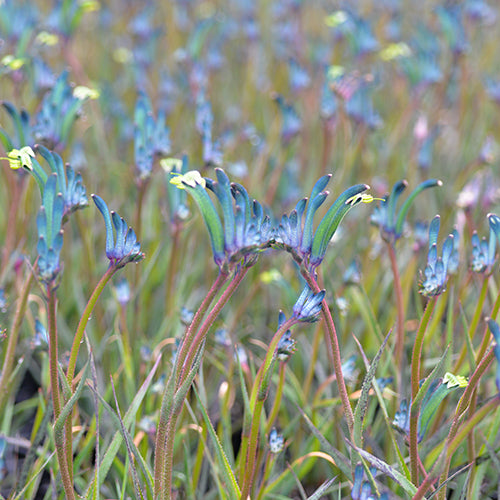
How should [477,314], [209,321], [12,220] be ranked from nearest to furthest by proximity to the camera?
1. [209,321]
2. [477,314]
3. [12,220]

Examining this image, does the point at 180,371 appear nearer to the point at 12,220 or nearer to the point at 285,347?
the point at 285,347

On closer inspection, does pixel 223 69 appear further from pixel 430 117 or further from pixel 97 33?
pixel 430 117

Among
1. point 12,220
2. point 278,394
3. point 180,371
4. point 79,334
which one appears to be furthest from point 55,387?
point 12,220

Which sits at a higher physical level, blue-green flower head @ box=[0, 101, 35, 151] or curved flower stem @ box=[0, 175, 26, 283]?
blue-green flower head @ box=[0, 101, 35, 151]

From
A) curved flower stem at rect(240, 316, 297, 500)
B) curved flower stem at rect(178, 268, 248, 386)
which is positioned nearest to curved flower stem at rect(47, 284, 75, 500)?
curved flower stem at rect(178, 268, 248, 386)

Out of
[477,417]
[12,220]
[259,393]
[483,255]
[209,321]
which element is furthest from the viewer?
[12,220]

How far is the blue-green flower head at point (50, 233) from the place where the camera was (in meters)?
1.08

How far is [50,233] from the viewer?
3.67 ft

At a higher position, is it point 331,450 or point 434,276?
point 434,276

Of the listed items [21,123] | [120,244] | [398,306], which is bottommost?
[398,306]

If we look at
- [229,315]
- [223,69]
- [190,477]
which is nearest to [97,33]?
[223,69]

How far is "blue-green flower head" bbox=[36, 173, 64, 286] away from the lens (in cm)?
108

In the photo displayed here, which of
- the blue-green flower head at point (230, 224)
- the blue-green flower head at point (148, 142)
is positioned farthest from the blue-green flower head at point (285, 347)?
the blue-green flower head at point (148, 142)

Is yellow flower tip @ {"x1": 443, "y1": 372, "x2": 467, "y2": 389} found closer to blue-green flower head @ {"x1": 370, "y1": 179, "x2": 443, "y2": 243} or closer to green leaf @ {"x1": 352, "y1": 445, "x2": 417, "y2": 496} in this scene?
green leaf @ {"x1": 352, "y1": 445, "x2": 417, "y2": 496}
